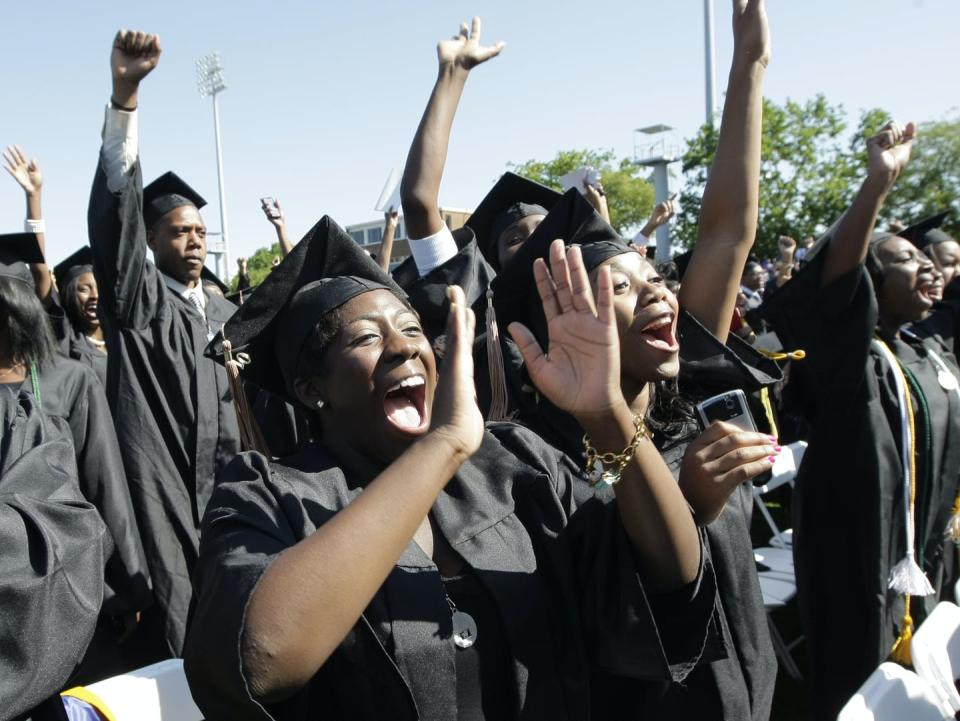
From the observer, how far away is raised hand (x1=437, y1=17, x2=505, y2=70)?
3.20 metres

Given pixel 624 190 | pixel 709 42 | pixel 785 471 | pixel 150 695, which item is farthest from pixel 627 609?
pixel 624 190

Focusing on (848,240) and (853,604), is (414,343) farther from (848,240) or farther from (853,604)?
(853,604)

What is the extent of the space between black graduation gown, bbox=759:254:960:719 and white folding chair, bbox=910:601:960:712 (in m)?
0.66

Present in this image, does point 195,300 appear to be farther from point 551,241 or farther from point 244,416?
point 551,241

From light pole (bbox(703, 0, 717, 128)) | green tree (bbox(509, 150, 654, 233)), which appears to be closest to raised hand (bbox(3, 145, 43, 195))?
light pole (bbox(703, 0, 717, 128))

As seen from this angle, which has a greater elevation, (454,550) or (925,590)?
(454,550)

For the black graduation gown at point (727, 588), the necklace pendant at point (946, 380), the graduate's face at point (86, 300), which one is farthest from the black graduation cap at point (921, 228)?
the graduate's face at point (86, 300)

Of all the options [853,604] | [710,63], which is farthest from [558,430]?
[710,63]

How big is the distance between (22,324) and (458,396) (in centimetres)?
181

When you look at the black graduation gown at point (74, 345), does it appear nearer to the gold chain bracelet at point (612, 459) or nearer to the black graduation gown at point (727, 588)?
the black graduation gown at point (727, 588)

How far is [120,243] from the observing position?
3.53 meters

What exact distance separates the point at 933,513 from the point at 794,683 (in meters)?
1.54

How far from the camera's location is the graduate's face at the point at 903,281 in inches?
143

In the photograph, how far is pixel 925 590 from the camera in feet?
→ 10.7
